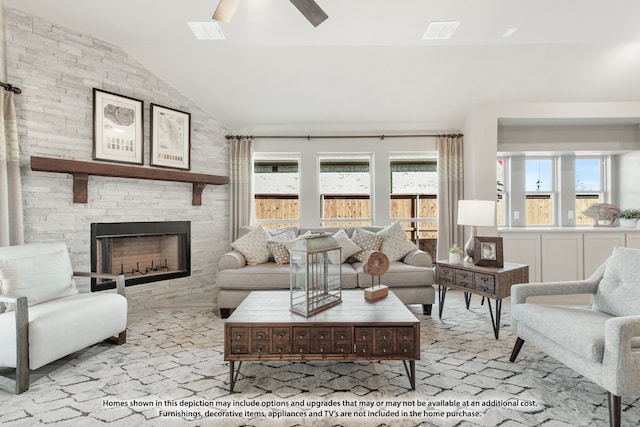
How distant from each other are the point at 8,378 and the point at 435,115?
5.04 meters

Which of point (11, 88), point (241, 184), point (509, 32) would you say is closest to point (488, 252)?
point (509, 32)

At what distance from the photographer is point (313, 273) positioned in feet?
7.10

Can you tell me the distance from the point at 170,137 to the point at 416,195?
3.56 metres

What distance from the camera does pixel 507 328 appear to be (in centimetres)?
302

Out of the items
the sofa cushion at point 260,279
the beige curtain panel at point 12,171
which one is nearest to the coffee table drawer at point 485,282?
the sofa cushion at point 260,279

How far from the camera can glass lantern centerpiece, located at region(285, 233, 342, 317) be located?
6.84 ft

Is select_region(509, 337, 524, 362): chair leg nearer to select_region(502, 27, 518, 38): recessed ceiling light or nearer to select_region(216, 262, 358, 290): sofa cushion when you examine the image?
select_region(216, 262, 358, 290): sofa cushion

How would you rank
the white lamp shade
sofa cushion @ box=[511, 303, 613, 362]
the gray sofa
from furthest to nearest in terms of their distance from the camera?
1. the gray sofa
2. the white lamp shade
3. sofa cushion @ box=[511, 303, 613, 362]

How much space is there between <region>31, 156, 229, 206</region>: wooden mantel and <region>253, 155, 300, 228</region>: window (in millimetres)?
874

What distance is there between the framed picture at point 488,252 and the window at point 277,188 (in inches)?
104

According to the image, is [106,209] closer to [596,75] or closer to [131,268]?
[131,268]

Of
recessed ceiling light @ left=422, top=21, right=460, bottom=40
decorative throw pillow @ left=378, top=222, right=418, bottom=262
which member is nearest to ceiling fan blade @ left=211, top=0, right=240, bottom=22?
recessed ceiling light @ left=422, top=21, right=460, bottom=40

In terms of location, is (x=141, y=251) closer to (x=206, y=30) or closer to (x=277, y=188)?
(x=277, y=188)

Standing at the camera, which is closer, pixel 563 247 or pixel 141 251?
pixel 141 251
